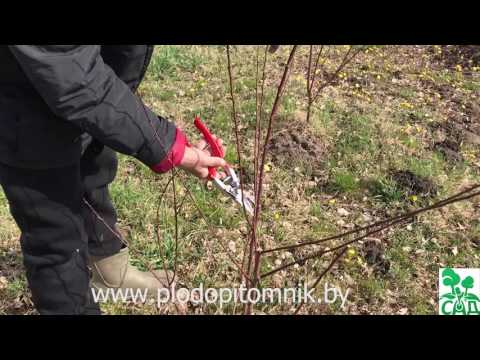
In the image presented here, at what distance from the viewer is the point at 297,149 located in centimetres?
325

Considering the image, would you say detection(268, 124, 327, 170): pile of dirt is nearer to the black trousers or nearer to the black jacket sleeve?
the black trousers

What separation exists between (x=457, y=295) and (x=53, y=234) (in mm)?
2036

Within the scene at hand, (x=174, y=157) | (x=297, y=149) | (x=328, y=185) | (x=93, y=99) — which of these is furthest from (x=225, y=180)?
(x=297, y=149)

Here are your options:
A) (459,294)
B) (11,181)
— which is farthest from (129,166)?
(459,294)

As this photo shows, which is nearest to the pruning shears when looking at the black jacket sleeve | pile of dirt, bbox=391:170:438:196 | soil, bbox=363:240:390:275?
the black jacket sleeve

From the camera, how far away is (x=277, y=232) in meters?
2.65

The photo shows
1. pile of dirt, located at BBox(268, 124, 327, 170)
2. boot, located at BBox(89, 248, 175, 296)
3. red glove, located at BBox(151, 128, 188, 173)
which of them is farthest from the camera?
pile of dirt, located at BBox(268, 124, 327, 170)

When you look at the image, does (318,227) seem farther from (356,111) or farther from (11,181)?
(11,181)

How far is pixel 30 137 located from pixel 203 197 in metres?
1.45

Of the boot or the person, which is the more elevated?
the person

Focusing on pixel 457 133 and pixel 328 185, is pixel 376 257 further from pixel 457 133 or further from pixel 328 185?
pixel 457 133

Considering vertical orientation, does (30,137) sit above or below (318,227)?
above

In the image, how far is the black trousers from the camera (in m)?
1.54

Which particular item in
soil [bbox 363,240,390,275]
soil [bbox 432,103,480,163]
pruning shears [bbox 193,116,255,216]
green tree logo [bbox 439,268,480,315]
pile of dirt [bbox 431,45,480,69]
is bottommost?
green tree logo [bbox 439,268,480,315]
